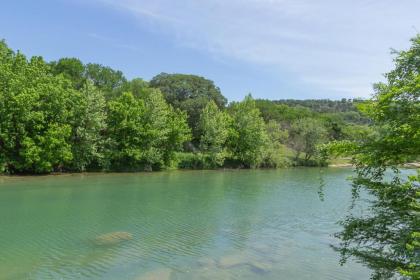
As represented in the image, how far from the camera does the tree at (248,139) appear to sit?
62.4 metres

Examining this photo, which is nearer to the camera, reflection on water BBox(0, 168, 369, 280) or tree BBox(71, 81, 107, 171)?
reflection on water BBox(0, 168, 369, 280)

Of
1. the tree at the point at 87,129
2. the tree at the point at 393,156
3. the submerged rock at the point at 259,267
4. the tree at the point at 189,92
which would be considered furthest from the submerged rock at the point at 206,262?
the tree at the point at 189,92

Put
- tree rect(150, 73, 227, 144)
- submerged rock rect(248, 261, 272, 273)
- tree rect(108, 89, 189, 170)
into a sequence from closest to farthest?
submerged rock rect(248, 261, 272, 273)
tree rect(108, 89, 189, 170)
tree rect(150, 73, 227, 144)

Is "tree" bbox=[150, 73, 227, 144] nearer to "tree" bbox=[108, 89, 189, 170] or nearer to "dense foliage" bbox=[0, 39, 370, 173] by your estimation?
"dense foliage" bbox=[0, 39, 370, 173]

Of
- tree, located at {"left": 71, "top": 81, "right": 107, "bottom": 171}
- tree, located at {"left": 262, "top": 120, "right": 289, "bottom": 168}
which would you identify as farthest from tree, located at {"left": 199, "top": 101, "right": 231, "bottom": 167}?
tree, located at {"left": 71, "top": 81, "right": 107, "bottom": 171}

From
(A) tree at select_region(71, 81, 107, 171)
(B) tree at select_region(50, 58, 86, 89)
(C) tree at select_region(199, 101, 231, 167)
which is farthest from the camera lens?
(B) tree at select_region(50, 58, 86, 89)

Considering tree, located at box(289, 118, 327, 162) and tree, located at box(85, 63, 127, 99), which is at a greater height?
tree, located at box(85, 63, 127, 99)

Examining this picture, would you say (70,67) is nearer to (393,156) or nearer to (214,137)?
(214,137)

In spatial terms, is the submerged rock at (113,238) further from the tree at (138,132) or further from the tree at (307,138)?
the tree at (307,138)

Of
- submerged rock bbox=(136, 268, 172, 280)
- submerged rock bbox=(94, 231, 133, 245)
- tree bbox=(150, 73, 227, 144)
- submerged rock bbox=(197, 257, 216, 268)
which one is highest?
tree bbox=(150, 73, 227, 144)

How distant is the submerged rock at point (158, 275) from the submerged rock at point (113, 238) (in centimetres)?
406

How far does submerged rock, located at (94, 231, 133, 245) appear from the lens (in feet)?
56.4

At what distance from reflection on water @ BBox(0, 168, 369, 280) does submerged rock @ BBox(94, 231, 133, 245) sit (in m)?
0.05

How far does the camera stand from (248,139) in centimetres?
6238
